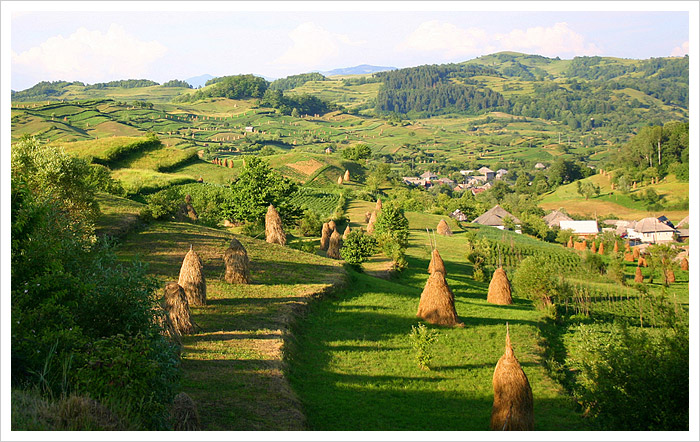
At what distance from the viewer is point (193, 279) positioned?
20.1m

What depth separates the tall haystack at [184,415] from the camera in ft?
36.8

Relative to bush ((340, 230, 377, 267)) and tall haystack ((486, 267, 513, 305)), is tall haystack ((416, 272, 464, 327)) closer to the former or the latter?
tall haystack ((486, 267, 513, 305))

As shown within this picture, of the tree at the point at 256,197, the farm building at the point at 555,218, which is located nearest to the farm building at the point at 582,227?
the farm building at the point at 555,218

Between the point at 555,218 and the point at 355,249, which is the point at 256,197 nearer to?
the point at 355,249

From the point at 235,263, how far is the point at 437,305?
8.64 meters

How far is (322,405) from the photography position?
15.1 metres

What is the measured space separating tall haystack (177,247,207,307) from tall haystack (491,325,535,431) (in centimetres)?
1103

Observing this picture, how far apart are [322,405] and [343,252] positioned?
19.9 metres

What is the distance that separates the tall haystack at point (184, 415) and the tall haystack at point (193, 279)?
882 centimetres

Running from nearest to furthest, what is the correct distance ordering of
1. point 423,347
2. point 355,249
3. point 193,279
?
point 423,347 < point 193,279 < point 355,249

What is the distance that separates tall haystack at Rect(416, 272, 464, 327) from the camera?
2359 cm

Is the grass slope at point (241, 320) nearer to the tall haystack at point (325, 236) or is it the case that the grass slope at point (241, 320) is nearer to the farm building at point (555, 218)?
the tall haystack at point (325, 236)

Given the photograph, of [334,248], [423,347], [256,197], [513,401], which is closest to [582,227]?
[334,248]

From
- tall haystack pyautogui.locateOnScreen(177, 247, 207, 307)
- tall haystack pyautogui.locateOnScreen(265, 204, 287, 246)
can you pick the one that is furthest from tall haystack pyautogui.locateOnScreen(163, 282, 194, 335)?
tall haystack pyautogui.locateOnScreen(265, 204, 287, 246)
